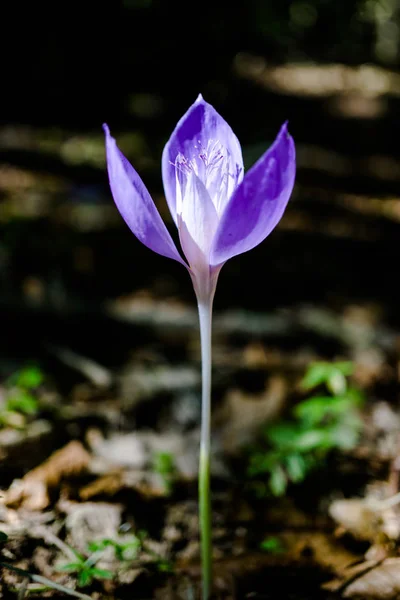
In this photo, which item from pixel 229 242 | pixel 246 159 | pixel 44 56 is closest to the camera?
pixel 229 242

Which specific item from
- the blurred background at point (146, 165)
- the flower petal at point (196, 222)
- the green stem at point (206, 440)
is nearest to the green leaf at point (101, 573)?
the green stem at point (206, 440)

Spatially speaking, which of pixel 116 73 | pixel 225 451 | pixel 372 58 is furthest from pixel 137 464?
pixel 372 58

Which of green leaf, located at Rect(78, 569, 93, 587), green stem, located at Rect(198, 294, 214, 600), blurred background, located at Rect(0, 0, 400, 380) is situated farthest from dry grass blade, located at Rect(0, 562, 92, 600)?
blurred background, located at Rect(0, 0, 400, 380)

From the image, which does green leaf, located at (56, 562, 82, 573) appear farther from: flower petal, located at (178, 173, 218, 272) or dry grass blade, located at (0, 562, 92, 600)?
flower petal, located at (178, 173, 218, 272)

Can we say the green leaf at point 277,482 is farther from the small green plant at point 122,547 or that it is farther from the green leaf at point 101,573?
the green leaf at point 101,573

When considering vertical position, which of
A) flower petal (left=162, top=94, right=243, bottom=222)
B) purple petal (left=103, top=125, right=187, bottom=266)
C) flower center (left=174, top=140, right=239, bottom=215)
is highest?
flower petal (left=162, top=94, right=243, bottom=222)

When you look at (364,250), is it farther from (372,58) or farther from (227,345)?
(372,58)
